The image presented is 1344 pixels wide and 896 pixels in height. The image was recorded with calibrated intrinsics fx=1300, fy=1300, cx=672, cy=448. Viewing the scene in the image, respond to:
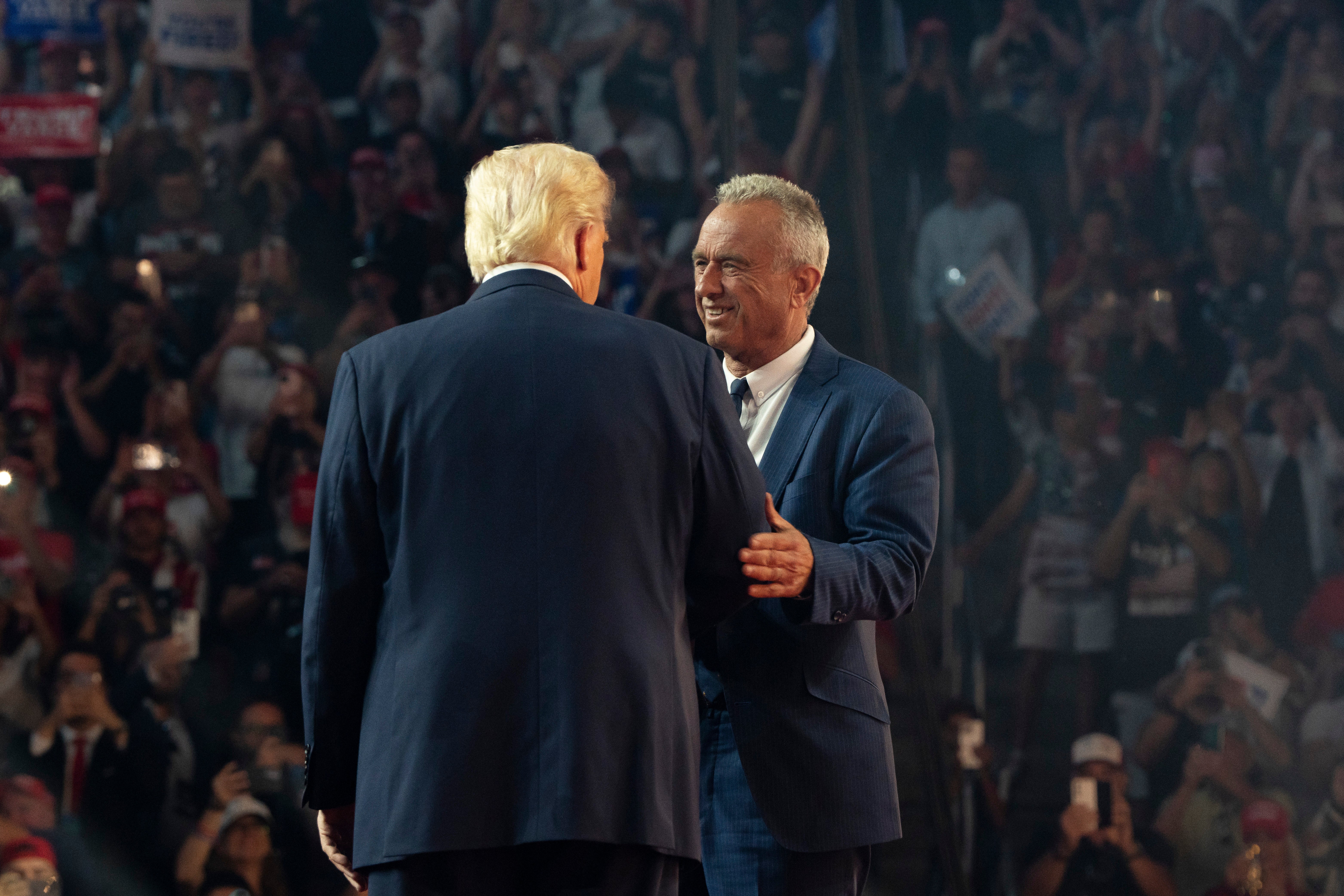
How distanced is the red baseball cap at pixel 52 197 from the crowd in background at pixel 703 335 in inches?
0.9

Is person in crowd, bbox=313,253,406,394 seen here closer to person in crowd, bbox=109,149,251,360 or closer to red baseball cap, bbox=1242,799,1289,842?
person in crowd, bbox=109,149,251,360

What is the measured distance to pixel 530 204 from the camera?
160 centimetres

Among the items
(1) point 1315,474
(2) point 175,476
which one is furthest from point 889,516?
(1) point 1315,474

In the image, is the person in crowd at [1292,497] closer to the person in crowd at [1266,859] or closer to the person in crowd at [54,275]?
the person in crowd at [1266,859]

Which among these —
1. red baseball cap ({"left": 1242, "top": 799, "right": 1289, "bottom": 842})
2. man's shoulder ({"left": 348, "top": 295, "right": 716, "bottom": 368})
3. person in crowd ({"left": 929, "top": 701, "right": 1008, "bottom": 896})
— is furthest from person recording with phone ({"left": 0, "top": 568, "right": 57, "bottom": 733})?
red baseball cap ({"left": 1242, "top": 799, "right": 1289, "bottom": 842})

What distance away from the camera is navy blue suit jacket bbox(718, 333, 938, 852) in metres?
1.95

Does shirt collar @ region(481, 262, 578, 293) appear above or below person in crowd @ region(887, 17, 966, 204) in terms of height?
below

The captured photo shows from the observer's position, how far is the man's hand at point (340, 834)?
5.26 feet

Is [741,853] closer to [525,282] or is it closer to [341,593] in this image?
[341,593]

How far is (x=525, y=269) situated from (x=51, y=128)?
573 centimetres

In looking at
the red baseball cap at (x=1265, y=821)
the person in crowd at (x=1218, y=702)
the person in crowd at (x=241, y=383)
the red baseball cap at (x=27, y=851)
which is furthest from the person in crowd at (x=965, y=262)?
the red baseball cap at (x=27, y=851)

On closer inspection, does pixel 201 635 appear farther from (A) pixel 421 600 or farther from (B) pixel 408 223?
(A) pixel 421 600

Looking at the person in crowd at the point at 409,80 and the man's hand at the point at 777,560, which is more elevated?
the person in crowd at the point at 409,80

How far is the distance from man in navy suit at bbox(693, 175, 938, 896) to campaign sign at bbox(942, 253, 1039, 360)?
4.65m
